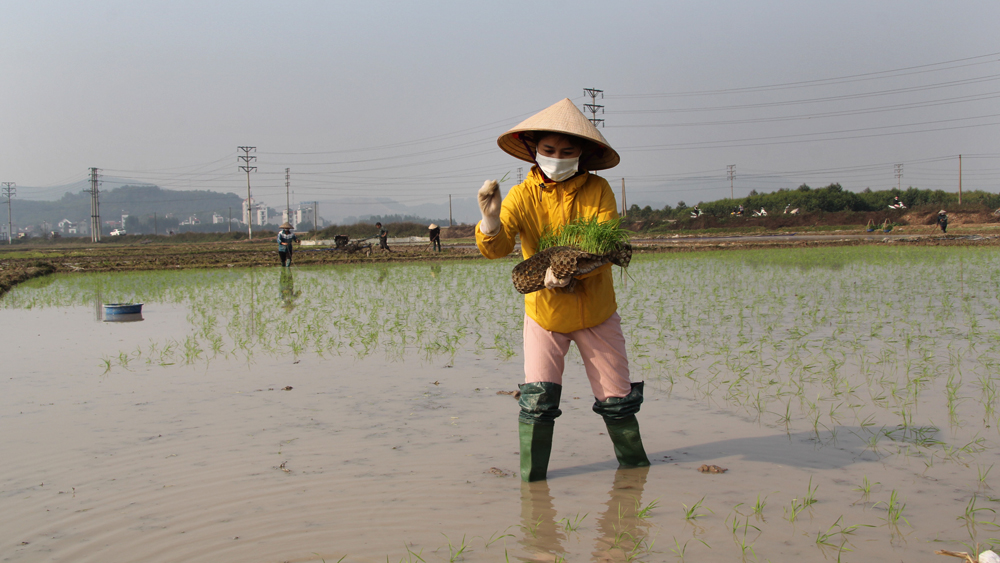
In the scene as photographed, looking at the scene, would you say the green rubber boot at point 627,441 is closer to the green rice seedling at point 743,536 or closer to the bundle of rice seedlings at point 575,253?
the green rice seedling at point 743,536

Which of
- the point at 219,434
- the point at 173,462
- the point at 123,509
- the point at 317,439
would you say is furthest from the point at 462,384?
→ the point at 123,509

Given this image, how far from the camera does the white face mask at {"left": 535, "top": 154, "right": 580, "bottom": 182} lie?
9.64ft

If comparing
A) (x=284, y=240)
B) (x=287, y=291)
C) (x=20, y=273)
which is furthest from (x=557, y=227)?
(x=20, y=273)

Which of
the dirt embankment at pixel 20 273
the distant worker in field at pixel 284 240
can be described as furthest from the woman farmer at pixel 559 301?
the distant worker in field at pixel 284 240

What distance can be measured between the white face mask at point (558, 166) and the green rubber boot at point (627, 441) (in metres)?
1.10

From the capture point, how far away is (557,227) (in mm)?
3006

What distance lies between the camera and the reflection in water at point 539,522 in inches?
93.7

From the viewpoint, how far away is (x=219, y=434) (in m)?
3.68

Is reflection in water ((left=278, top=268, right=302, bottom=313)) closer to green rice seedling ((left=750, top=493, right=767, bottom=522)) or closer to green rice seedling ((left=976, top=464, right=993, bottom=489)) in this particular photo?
green rice seedling ((left=750, top=493, right=767, bottom=522))

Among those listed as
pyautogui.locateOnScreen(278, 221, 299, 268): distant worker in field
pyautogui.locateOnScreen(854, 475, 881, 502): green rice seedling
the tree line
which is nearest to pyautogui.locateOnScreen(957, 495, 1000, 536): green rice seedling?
pyautogui.locateOnScreen(854, 475, 881, 502): green rice seedling

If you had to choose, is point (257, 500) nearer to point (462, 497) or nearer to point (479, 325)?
point (462, 497)

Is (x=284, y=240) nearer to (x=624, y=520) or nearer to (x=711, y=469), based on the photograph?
(x=711, y=469)

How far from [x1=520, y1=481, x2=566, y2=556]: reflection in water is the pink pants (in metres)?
0.46

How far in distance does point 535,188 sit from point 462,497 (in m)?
1.38
